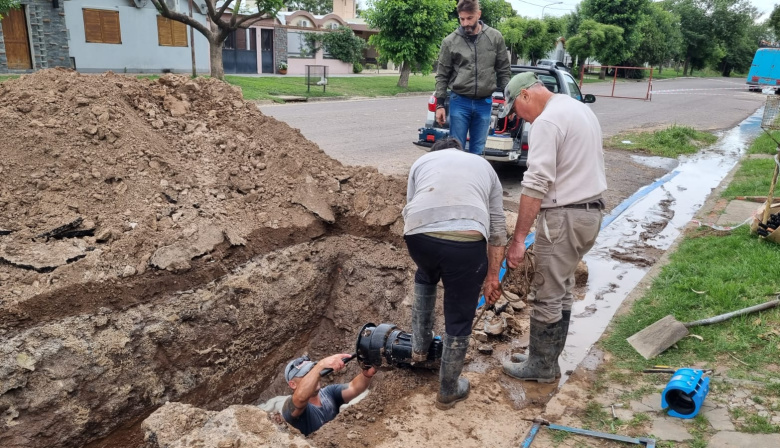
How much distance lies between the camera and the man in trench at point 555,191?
329 centimetres

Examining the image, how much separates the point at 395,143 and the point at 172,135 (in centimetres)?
644

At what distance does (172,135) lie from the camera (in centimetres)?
521

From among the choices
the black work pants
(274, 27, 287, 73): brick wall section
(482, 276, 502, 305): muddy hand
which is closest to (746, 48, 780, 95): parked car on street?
(274, 27, 287, 73): brick wall section

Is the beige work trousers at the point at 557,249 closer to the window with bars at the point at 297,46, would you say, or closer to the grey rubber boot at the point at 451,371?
the grey rubber boot at the point at 451,371

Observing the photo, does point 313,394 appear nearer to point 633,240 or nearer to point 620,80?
point 633,240

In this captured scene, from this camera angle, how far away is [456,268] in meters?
3.23

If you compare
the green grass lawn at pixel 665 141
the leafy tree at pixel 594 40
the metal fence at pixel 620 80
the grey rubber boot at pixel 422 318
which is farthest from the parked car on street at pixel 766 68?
the grey rubber boot at pixel 422 318

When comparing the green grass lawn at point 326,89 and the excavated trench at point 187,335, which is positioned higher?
the green grass lawn at point 326,89

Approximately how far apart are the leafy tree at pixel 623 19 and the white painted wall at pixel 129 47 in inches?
1040

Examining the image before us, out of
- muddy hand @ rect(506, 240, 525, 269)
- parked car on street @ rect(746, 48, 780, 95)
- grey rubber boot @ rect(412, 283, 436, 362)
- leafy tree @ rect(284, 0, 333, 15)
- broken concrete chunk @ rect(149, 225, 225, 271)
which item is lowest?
grey rubber boot @ rect(412, 283, 436, 362)

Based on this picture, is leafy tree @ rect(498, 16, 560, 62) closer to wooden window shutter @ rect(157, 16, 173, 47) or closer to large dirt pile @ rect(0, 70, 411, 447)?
wooden window shutter @ rect(157, 16, 173, 47)

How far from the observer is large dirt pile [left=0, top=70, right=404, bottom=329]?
396cm

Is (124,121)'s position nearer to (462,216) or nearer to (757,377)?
(462,216)

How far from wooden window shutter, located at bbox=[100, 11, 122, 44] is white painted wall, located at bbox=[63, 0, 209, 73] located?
141 mm
